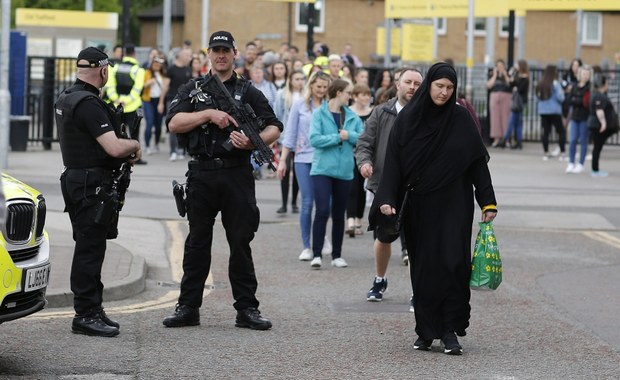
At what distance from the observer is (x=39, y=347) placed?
27.4 feet

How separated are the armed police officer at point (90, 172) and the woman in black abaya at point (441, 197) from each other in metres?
1.79

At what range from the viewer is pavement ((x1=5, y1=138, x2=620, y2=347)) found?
10930 mm

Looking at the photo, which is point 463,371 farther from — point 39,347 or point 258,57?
point 258,57

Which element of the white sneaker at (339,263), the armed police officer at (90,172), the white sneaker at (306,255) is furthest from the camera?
the white sneaker at (306,255)

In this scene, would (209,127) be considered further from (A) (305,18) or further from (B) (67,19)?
(A) (305,18)

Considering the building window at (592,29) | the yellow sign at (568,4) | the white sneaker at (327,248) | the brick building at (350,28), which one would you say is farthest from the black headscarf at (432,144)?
the building window at (592,29)

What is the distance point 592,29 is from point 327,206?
56382mm

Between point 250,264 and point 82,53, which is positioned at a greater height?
point 82,53

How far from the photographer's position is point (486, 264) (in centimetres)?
849

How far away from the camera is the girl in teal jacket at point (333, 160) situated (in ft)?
40.9

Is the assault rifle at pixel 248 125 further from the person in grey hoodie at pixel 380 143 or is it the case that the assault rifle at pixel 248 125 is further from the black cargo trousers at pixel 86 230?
the person in grey hoodie at pixel 380 143

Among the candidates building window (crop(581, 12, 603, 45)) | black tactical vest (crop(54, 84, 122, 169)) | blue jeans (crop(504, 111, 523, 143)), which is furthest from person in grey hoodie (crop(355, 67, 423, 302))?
building window (crop(581, 12, 603, 45))

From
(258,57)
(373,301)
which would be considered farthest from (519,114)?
(373,301)

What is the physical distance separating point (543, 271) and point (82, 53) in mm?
5538
